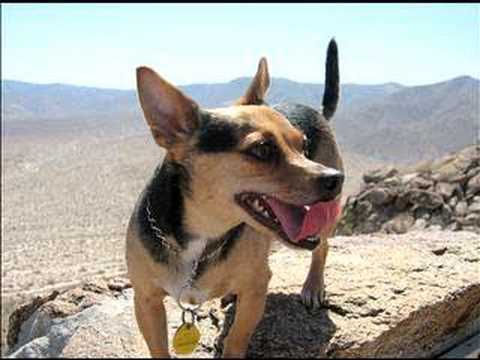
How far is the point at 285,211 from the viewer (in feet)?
12.3

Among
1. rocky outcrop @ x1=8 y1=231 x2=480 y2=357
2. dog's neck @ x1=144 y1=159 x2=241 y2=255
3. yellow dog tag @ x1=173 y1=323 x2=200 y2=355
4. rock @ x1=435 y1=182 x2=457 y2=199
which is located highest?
dog's neck @ x1=144 y1=159 x2=241 y2=255

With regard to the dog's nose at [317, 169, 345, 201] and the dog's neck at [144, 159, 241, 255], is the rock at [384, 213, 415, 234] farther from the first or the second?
the dog's nose at [317, 169, 345, 201]

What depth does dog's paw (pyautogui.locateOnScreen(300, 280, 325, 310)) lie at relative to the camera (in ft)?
17.3

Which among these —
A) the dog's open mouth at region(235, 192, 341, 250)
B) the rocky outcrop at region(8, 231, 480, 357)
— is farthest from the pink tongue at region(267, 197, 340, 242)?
the rocky outcrop at region(8, 231, 480, 357)

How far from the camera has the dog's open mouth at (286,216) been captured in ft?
12.0

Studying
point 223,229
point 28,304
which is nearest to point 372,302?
point 223,229

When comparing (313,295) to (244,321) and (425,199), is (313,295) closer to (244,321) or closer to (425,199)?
(244,321)

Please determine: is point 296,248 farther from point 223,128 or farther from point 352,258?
point 352,258

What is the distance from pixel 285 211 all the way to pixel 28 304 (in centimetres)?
421

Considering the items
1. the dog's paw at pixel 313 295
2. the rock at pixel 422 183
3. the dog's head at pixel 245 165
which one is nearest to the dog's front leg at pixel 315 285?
the dog's paw at pixel 313 295

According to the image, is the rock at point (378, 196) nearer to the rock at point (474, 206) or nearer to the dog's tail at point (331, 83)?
the rock at point (474, 206)

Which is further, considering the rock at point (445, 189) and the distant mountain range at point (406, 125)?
the distant mountain range at point (406, 125)

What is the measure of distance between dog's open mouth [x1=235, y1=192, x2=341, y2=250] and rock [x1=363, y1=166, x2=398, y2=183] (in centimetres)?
1480

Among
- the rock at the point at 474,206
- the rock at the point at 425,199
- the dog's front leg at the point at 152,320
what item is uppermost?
the dog's front leg at the point at 152,320
